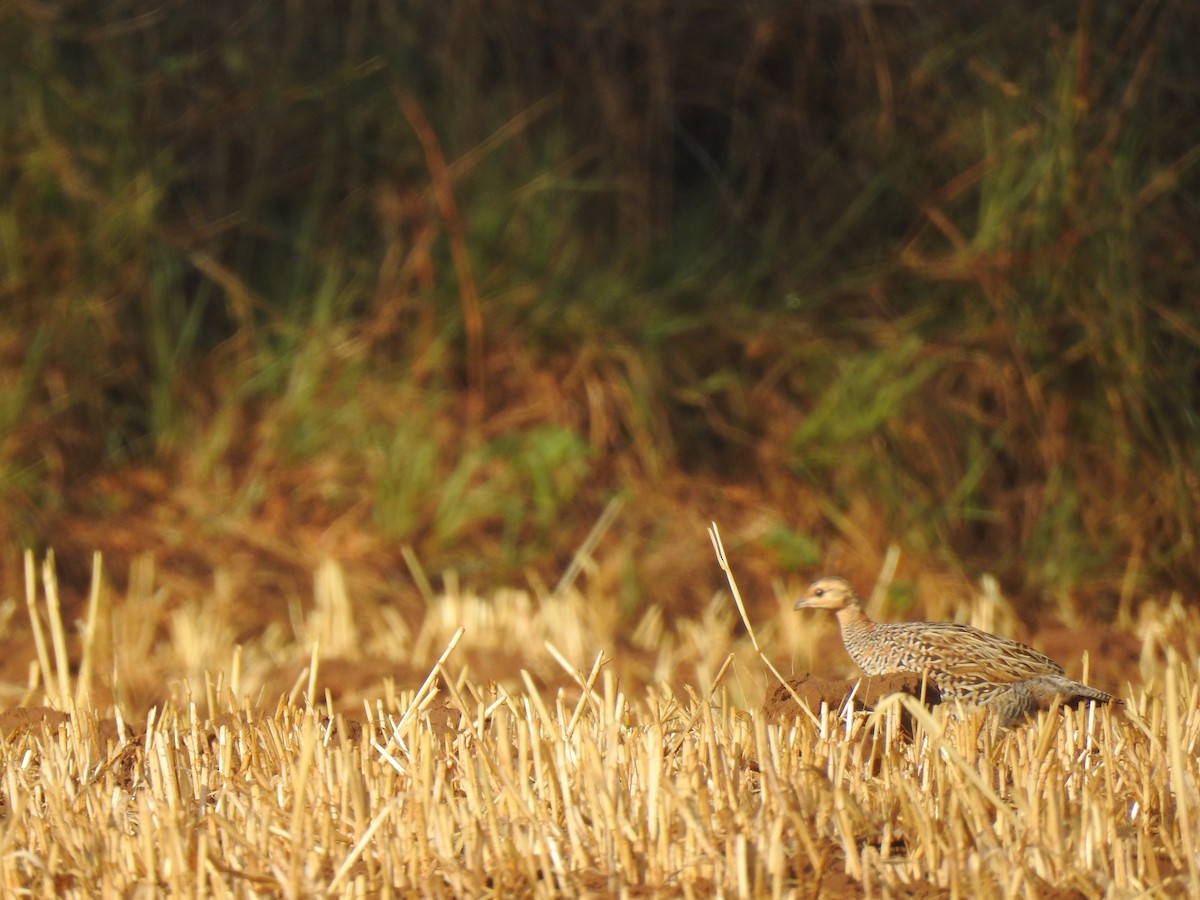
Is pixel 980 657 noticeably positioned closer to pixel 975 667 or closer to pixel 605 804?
pixel 975 667

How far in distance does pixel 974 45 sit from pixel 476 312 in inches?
88.5

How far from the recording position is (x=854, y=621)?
10.7 ft

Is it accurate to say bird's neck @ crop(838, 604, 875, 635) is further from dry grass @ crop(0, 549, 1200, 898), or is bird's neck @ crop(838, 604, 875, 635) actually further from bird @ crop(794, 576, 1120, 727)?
dry grass @ crop(0, 549, 1200, 898)

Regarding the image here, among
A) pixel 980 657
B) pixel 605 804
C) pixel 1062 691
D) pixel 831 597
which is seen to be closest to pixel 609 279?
pixel 831 597

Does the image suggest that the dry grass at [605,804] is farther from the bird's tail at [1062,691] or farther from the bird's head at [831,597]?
the bird's head at [831,597]

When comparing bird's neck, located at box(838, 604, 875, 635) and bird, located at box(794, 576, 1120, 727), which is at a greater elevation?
bird's neck, located at box(838, 604, 875, 635)

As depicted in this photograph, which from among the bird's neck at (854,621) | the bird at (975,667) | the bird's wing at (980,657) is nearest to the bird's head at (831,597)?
the bird's neck at (854,621)

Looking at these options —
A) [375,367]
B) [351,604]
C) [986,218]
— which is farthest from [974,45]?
[351,604]

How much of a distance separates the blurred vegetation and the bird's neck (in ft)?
7.92

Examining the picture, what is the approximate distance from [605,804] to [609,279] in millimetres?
4809

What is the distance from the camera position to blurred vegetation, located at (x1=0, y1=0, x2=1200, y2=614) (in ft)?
18.8

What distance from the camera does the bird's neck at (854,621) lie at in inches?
126

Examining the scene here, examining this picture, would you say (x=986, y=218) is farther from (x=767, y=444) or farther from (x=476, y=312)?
(x=476, y=312)

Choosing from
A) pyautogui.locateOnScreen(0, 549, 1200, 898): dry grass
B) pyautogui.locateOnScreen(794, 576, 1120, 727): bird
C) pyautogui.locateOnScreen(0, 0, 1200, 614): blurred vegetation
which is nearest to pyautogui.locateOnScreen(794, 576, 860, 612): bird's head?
pyautogui.locateOnScreen(794, 576, 1120, 727): bird
